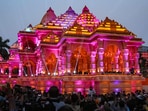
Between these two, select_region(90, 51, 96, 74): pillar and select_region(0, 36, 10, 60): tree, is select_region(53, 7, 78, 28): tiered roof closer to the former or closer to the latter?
select_region(90, 51, 96, 74): pillar

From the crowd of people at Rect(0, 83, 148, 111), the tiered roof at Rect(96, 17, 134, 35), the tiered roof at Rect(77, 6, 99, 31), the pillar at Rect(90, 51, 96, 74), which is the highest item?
the tiered roof at Rect(77, 6, 99, 31)

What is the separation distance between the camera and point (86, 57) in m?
32.7

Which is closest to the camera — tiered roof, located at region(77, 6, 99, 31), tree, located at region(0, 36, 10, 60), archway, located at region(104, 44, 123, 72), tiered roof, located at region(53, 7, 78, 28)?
archway, located at region(104, 44, 123, 72)

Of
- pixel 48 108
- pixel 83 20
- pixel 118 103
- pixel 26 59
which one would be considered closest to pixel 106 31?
pixel 83 20

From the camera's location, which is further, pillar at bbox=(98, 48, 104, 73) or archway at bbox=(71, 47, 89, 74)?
archway at bbox=(71, 47, 89, 74)

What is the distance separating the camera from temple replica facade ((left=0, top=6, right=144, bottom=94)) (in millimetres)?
26125

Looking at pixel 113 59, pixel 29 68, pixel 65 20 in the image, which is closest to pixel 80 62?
pixel 113 59

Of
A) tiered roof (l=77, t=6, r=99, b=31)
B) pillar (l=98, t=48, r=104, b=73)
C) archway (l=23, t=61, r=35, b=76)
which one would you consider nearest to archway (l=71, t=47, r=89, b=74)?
tiered roof (l=77, t=6, r=99, b=31)

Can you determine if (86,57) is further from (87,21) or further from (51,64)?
(87,21)

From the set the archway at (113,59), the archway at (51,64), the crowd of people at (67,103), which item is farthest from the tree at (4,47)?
the crowd of people at (67,103)

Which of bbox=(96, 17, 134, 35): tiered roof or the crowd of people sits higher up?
bbox=(96, 17, 134, 35): tiered roof

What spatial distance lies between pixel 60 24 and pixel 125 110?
31.5 m

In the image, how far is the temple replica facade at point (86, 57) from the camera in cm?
2612

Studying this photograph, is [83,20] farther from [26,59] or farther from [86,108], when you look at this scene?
[86,108]
